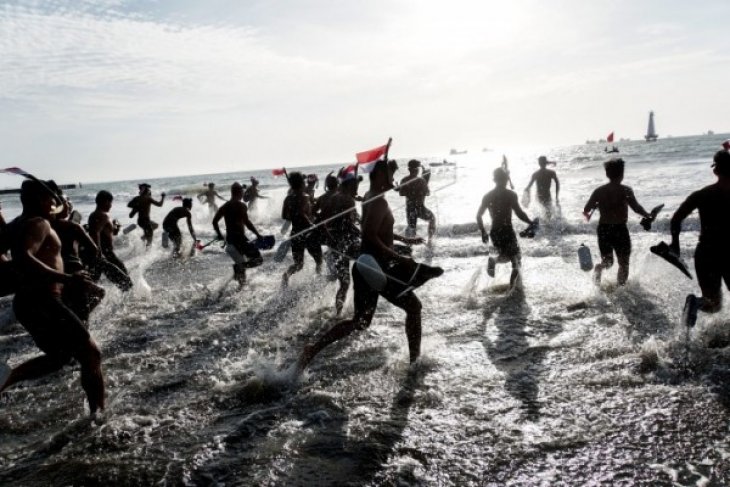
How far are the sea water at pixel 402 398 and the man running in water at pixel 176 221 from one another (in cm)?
509

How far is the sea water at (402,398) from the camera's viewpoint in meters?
3.13

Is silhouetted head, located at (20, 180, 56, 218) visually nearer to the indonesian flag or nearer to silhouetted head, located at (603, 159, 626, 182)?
the indonesian flag

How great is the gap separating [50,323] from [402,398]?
2.77 metres

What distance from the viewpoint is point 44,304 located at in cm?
383

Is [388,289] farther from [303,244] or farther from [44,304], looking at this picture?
[303,244]

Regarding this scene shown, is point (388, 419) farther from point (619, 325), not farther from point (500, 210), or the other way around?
point (500, 210)

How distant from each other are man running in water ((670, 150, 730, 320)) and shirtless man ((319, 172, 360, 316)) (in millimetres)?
4005

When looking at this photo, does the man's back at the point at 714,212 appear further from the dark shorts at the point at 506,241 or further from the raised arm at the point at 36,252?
the raised arm at the point at 36,252

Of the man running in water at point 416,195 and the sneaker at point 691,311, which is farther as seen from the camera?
the man running in water at point 416,195

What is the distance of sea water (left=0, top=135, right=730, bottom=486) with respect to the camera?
313cm

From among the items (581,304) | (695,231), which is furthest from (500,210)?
(695,231)

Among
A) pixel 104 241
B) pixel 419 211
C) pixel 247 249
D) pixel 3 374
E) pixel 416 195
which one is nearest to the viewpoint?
pixel 3 374

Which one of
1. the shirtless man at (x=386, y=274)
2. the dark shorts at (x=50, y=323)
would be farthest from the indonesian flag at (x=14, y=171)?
the shirtless man at (x=386, y=274)

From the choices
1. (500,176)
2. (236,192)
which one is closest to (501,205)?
(500,176)
